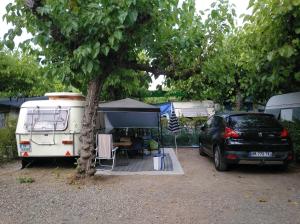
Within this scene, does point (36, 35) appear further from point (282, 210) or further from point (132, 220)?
point (282, 210)

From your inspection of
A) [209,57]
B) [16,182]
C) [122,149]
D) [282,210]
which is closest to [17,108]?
[122,149]

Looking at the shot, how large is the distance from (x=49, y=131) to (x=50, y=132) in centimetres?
5

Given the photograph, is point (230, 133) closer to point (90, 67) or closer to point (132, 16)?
point (90, 67)

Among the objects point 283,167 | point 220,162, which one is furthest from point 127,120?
point 283,167

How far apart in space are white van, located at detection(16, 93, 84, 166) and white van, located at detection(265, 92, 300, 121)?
22.8 ft

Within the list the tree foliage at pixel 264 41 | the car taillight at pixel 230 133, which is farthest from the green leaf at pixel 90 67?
the car taillight at pixel 230 133

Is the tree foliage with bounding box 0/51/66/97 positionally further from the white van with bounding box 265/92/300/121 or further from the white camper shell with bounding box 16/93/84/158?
the white van with bounding box 265/92/300/121

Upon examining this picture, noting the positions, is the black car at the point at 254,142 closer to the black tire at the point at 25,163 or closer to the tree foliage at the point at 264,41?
the tree foliage at the point at 264,41

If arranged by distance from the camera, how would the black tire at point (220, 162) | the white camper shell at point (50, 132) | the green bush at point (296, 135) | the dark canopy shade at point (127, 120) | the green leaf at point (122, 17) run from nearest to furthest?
1. the green leaf at point (122, 17)
2. the black tire at point (220, 162)
3. the white camper shell at point (50, 132)
4. the green bush at point (296, 135)
5. the dark canopy shade at point (127, 120)

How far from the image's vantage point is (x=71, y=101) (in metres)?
11.8

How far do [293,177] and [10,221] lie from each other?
23.2 ft

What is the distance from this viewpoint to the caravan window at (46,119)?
11281 mm

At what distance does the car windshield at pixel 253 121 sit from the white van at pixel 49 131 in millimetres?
4558

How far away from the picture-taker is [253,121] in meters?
10.5
